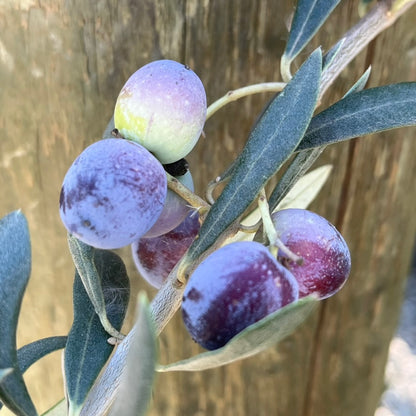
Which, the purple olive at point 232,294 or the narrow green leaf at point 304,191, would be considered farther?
the narrow green leaf at point 304,191

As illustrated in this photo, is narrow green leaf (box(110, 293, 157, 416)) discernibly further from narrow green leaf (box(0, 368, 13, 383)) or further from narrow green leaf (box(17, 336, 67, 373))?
narrow green leaf (box(17, 336, 67, 373))

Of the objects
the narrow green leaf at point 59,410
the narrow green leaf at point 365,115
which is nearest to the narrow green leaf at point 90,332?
the narrow green leaf at point 59,410

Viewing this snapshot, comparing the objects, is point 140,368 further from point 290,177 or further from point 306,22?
point 306,22

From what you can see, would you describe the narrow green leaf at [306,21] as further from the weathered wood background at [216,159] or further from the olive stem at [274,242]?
the olive stem at [274,242]

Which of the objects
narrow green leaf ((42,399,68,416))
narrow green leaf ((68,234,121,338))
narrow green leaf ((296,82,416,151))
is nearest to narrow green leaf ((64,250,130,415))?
narrow green leaf ((68,234,121,338))

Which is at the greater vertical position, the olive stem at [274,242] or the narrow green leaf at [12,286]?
the olive stem at [274,242]

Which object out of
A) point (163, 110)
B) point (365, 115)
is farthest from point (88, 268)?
point (365, 115)
